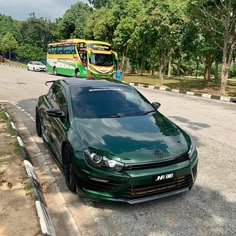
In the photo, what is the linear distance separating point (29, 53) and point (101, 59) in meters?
45.7

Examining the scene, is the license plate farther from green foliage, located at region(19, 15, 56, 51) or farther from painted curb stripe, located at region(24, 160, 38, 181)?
green foliage, located at region(19, 15, 56, 51)

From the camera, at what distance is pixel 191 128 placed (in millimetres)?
8453

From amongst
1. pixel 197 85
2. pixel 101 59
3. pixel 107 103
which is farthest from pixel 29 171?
pixel 197 85

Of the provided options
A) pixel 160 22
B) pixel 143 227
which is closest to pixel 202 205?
pixel 143 227

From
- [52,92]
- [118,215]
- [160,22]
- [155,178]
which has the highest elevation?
[160,22]

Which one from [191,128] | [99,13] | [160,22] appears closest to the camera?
[191,128]

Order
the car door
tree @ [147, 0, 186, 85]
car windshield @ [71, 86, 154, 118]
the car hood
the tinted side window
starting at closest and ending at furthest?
the car hood → the car door → car windshield @ [71, 86, 154, 118] → the tinted side window → tree @ [147, 0, 186, 85]

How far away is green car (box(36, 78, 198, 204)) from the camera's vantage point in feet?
12.4

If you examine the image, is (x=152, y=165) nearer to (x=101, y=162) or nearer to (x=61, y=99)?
(x=101, y=162)

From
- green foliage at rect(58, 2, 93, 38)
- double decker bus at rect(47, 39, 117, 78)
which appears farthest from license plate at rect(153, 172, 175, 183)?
green foliage at rect(58, 2, 93, 38)

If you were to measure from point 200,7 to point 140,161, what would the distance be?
56.9ft

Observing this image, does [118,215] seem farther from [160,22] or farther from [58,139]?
[160,22]

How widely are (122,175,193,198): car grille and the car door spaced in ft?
4.71

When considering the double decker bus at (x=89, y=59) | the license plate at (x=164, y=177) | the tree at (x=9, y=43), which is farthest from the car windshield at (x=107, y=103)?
the tree at (x=9, y=43)
